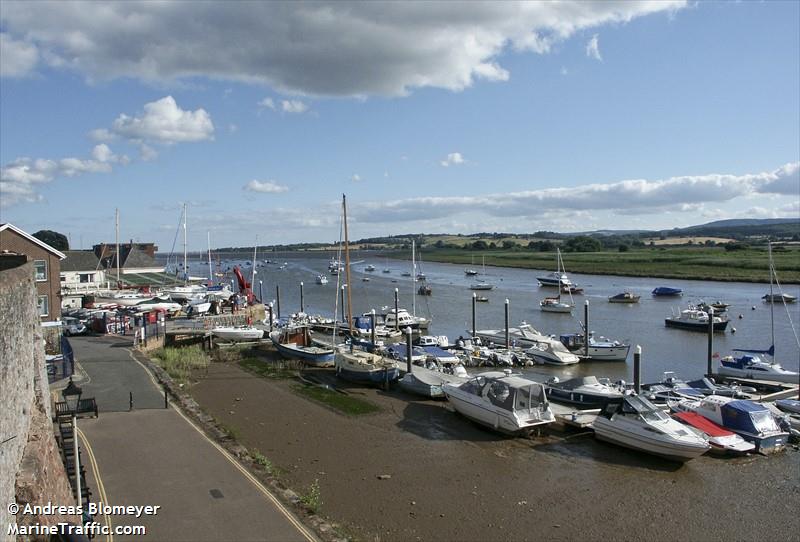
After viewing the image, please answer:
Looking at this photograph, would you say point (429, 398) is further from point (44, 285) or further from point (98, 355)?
point (44, 285)

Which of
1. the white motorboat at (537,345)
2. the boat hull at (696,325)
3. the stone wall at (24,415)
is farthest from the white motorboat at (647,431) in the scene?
the boat hull at (696,325)

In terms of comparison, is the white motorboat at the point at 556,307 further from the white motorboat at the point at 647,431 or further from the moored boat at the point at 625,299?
the white motorboat at the point at 647,431

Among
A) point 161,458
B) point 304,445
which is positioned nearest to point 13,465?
point 161,458

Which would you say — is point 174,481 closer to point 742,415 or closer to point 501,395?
point 501,395

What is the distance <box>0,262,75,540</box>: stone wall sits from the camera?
8.31m

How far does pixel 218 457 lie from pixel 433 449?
23.3 feet

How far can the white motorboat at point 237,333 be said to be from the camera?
38.8m

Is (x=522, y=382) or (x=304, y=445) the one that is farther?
(x=522, y=382)

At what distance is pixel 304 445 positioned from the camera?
19547 mm

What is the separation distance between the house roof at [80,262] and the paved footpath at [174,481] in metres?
51.0

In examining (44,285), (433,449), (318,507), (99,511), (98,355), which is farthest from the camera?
(44,285)

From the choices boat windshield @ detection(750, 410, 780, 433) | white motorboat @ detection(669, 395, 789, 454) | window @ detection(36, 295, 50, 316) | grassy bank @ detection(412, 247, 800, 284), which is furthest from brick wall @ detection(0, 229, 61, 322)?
grassy bank @ detection(412, 247, 800, 284)

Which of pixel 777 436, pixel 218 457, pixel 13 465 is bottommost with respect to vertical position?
pixel 777 436

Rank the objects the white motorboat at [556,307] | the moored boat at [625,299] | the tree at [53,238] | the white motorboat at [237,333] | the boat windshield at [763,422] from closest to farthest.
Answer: the boat windshield at [763,422] < the white motorboat at [237,333] < the white motorboat at [556,307] < the moored boat at [625,299] < the tree at [53,238]
